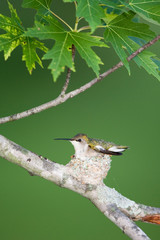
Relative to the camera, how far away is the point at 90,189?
1.53 m

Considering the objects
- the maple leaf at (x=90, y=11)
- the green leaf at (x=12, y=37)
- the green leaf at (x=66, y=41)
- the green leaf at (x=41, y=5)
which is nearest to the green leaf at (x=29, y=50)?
the green leaf at (x=12, y=37)

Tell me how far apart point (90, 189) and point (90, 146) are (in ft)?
1.47

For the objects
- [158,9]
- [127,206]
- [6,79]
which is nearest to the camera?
[158,9]

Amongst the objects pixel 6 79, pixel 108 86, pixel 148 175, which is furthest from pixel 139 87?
pixel 6 79

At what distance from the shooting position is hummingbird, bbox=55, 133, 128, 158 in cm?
189

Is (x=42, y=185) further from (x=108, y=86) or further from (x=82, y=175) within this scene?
(x=82, y=175)

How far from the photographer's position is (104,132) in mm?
3625

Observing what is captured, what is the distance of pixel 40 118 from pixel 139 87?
1.00 metres

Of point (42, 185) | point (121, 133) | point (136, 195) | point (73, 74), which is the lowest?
point (136, 195)

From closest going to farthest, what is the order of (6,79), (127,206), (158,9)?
(158,9) → (127,206) → (6,79)

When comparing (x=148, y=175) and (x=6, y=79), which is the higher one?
(x=6, y=79)

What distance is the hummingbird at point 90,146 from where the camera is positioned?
1.89 m

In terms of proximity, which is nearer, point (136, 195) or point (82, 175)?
point (82, 175)

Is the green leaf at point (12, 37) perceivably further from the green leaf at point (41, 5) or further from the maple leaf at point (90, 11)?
the maple leaf at point (90, 11)
